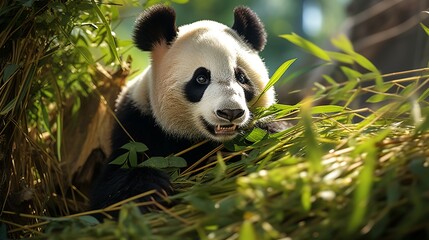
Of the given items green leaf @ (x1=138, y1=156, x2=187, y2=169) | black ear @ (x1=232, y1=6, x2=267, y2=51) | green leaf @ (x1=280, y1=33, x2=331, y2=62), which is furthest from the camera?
black ear @ (x1=232, y1=6, x2=267, y2=51)

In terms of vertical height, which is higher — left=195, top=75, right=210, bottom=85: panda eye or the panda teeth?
left=195, top=75, right=210, bottom=85: panda eye

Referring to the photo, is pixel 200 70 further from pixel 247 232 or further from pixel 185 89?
pixel 247 232

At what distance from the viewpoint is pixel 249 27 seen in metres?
3.82

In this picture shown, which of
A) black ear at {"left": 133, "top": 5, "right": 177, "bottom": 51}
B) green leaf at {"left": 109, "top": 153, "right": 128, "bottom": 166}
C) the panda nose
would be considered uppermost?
black ear at {"left": 133, "top": 5, "right": 177, "bottom": 51}

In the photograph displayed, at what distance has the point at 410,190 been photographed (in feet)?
6.87

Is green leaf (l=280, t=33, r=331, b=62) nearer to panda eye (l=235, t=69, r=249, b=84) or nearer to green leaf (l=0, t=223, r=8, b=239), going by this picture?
panda eye (l=235, t=69, r=249, b=84)

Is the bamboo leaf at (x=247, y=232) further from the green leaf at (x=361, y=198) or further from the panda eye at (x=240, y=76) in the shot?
the panda eye at (x=240, y=76)

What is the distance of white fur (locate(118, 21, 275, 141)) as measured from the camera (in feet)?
11.0

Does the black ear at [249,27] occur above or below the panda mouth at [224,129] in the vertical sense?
above

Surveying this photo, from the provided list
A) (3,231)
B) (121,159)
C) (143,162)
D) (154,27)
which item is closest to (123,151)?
(121,159)

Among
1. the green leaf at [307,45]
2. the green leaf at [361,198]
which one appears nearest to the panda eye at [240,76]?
the green leaf at [307,45]

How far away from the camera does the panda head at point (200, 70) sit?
3.30 m

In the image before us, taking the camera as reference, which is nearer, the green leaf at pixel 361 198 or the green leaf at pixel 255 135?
the green leaf at pixel 361 198

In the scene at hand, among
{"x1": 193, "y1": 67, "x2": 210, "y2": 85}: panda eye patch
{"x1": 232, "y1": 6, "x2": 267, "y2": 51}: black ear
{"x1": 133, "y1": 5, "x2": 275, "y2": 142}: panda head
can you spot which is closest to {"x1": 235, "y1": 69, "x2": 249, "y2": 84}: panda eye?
{"x1": 133, "y1": 5, "x2": 275, "y2": 142}: panda head
